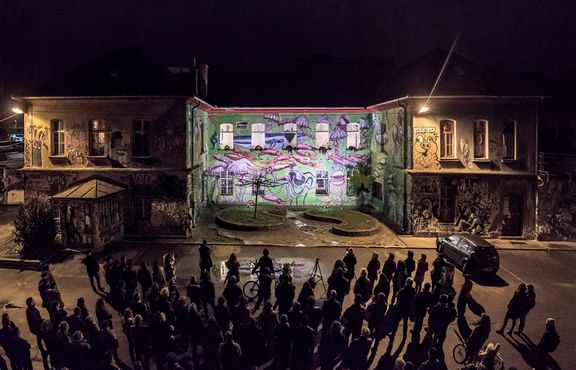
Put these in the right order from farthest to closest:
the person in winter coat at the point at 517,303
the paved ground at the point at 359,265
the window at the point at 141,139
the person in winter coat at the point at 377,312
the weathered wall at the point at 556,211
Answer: the window at the point at 141,139
the weathered wall at the point at 556,211
the paved ground at the point at 359,265
the person in winter coat at the point at 517,303
the person in winter coat at the point at 377,312

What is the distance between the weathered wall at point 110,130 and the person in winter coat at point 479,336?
1614cm

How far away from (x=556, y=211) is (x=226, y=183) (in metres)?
19.7

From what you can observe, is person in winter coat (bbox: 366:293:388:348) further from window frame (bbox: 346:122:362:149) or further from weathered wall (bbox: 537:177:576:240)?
window frame (bbox: 346:122:362:149)

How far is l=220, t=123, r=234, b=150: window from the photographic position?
30016mm

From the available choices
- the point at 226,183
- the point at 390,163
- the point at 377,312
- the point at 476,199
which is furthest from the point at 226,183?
the point at 377,312

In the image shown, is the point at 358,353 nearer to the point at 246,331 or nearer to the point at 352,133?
the point at 246,331

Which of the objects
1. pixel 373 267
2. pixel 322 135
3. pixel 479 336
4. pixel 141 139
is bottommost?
pixel 479 336

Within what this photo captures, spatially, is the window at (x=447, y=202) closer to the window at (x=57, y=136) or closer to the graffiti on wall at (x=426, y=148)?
the graffiti on wall at (x=426, y=148)

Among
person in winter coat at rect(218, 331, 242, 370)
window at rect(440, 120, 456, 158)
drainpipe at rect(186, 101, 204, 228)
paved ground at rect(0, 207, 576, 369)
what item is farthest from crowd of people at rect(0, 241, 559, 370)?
window at rect(440, 120, 456, 158)

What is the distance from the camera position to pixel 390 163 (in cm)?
2584

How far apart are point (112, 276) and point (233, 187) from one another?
1745 centimetres

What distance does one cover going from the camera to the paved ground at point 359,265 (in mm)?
12364

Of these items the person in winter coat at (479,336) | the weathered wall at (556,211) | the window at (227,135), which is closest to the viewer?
the person in winter coat at (479,336)

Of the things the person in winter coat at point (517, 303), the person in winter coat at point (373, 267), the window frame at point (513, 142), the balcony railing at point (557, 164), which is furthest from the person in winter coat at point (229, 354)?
the balcony railing at point (557, 164)
